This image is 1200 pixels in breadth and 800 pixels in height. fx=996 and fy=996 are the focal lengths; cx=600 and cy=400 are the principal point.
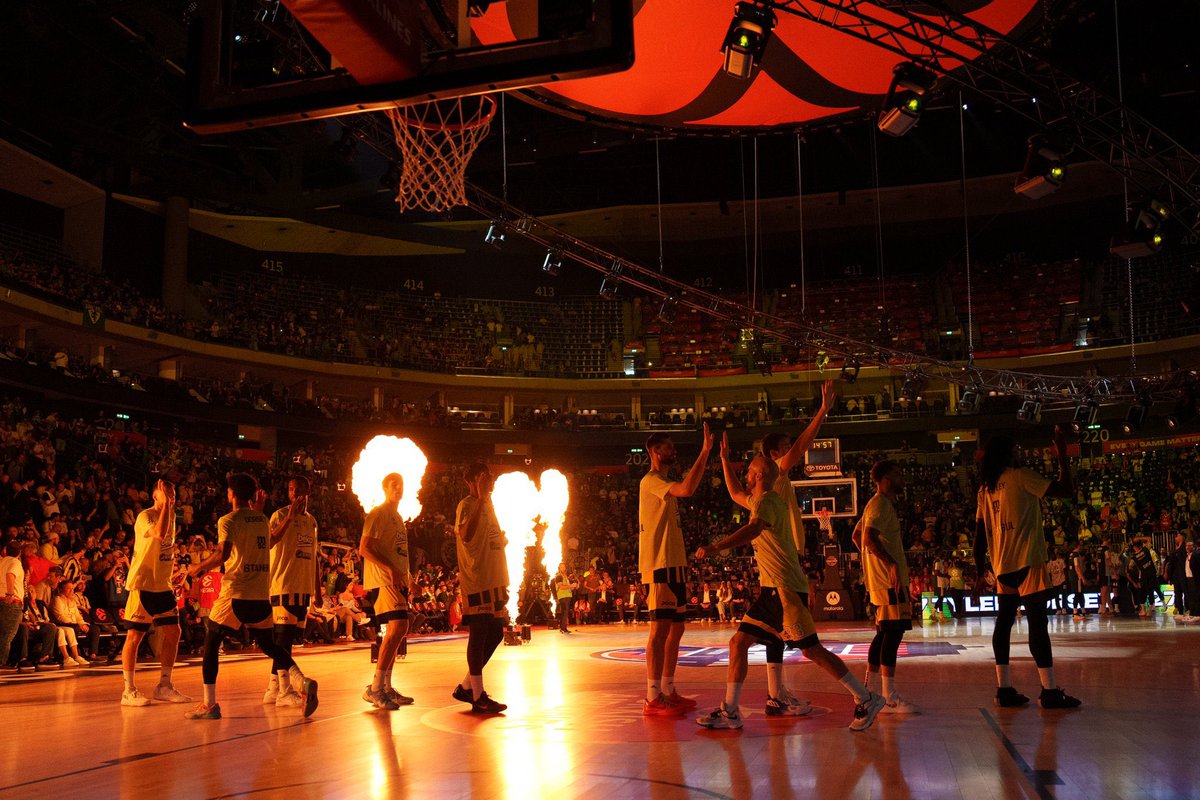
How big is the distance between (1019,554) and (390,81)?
5.03m

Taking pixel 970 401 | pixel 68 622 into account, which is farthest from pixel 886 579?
pixel 970 401

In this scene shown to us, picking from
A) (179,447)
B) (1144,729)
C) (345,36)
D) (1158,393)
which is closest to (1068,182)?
(1158,393)

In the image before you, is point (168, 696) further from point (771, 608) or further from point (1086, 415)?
point (1086, 415)

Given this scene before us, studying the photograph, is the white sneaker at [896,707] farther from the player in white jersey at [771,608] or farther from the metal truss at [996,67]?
the metal truss at [996,67]

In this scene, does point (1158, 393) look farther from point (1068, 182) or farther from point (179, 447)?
point (179, 447)

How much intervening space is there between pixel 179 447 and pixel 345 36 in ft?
74.5

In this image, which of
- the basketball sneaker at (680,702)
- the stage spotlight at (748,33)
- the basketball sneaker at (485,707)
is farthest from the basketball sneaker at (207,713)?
the stage spotlight at (748,33)

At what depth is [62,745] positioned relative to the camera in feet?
19.3

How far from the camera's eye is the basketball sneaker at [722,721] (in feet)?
19.6

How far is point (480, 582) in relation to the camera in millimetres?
6992

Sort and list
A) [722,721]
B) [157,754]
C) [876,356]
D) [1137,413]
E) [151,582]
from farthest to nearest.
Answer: [876,356] < [1137,413] < [151,582] < [722,721] < [157,754]

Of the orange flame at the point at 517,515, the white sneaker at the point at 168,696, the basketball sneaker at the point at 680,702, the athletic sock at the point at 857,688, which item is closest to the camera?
the athletic sock at the point at 857,688

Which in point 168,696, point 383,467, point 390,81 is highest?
point 390,81

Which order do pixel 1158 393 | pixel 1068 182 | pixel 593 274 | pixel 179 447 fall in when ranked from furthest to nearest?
pixel 593 274, pixel 1068 182, pixel 179 447, pixel 1158 393
